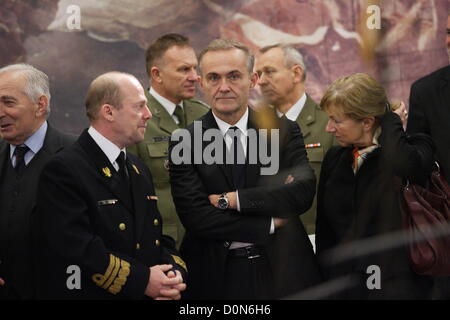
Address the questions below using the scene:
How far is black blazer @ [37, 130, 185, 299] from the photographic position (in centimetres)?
254

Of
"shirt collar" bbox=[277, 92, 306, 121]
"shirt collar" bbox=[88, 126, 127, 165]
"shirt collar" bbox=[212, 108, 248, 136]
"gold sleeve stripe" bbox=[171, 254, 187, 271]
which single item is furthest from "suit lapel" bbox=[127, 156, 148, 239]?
"shirt collar" bbox=[277, 92, 306, 121]

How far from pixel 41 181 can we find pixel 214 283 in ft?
2.81

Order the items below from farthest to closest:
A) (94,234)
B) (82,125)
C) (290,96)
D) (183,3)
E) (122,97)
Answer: (183,3) < (82,125) < (290,96) < (122,97) < (94,234)

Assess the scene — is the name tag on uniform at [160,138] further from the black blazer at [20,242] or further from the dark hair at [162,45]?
the black blazer at [20,242]

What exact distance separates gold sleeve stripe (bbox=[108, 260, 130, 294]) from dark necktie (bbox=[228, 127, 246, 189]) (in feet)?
2.02

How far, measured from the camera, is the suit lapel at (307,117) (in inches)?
139

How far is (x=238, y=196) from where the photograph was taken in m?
2.82

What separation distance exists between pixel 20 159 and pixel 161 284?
3.18 feet

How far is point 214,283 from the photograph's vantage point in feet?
9.41

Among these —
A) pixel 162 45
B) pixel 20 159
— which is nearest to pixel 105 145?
pixel 20 159

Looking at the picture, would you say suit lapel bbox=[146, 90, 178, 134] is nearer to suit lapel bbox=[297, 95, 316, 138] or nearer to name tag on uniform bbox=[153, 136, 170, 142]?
name tag on uniform bbox=[153, 136, 170, 142]

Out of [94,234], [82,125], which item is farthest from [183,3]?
[94,234]

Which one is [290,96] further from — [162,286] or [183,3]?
[162,286]

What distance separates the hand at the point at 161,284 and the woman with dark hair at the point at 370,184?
0.74m
